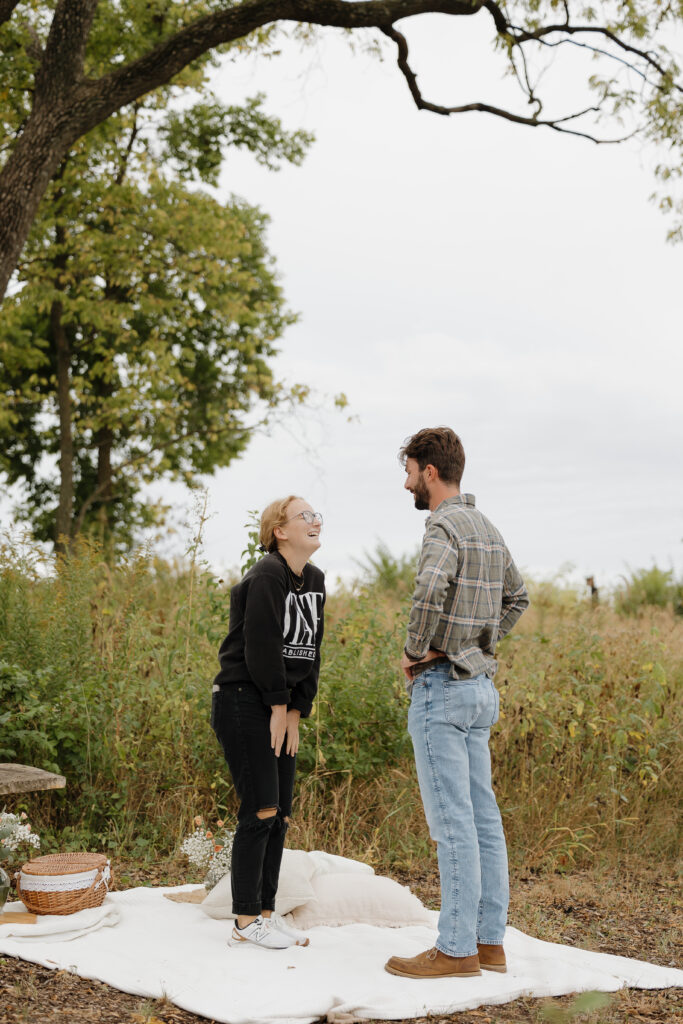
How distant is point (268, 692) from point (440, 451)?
1248 millimetres

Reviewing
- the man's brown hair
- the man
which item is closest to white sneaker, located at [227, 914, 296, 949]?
the man

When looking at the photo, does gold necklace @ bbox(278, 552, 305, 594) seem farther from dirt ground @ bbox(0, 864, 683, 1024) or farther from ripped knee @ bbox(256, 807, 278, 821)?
dirt ground @ bbox(0, 864, 683, 1024)

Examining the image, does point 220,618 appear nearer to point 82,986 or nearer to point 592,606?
point 82,986

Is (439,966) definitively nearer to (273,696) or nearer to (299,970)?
(299,970)

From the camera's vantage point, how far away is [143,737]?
648cm

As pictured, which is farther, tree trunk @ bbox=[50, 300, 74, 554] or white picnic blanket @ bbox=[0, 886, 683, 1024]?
tree trunk @ bbox=[50, 300, 74, 554]

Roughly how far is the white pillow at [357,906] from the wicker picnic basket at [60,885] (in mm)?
980

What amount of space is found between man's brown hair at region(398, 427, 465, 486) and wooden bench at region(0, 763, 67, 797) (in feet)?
8.45

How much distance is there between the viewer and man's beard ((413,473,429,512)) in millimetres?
4160

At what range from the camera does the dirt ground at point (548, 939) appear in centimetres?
379

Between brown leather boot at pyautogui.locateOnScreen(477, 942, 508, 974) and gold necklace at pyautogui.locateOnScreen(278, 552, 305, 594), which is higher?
gold necklace at pyautogui.locateOnScreen(278, 552, 305, 594)

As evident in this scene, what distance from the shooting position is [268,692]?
4.25 meters

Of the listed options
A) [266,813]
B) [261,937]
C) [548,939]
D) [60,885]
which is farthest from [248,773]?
[548,939]

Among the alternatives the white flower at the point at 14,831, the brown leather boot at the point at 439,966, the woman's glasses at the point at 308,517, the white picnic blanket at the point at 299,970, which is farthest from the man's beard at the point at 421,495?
the white flower at the point at 14,831
